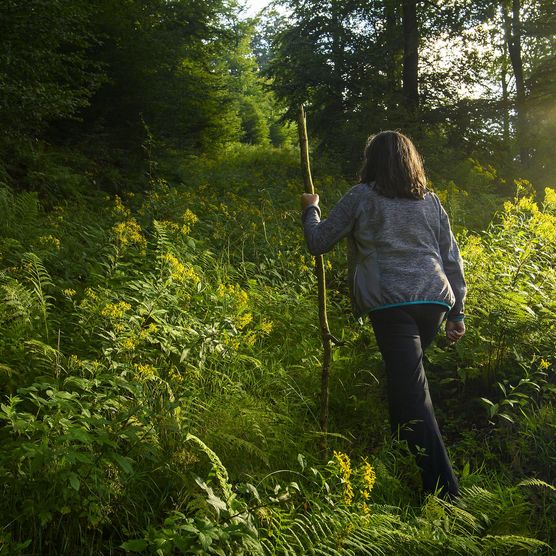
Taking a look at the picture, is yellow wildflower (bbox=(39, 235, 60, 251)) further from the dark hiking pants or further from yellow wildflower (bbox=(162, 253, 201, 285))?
the dark hiking pants

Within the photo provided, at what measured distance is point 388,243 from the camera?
3.29 m

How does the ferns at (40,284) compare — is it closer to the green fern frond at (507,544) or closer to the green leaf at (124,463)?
the green leaf at (124,463)

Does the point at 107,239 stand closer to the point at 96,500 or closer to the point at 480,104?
the point at 96,500

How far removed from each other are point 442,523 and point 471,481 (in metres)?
0.62

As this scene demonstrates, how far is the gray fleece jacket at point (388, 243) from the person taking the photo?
324cm

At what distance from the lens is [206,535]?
6.85 feet

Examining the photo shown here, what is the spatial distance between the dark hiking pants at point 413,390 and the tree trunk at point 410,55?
448 inches

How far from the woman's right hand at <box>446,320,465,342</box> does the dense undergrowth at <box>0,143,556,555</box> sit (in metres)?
0.43

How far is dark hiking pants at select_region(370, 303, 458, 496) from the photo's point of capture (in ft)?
10.4

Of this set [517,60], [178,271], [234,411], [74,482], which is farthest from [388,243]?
[517,60]

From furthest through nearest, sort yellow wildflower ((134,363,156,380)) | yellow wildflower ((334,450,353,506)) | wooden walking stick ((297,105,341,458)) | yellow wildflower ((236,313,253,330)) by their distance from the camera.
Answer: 1. yellow wildflower ((236,313,253,330))
2. wooden walking stick ((297,105,341,458))
3. yellow wildflower ((134,363,156,380))
4. yellow wildflower ((334,450,353,506))

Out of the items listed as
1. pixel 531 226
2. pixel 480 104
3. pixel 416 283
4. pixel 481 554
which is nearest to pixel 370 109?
pixel 480 104

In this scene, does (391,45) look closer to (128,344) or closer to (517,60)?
(517,60)

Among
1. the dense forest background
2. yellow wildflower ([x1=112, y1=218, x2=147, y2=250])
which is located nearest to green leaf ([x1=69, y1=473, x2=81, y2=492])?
the dense forest background
